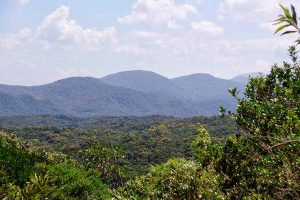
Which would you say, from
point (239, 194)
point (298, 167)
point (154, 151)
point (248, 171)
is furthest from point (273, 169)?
point (154, 151)

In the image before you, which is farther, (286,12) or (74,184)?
(74,184)

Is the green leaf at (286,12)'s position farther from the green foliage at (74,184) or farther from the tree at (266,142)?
the green foliage at (74,184)

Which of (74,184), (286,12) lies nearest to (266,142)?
(286,12)

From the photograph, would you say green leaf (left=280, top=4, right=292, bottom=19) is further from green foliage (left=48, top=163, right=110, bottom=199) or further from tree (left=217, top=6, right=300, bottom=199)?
green foliage (left=48, top=163, right=110, bottom=199)

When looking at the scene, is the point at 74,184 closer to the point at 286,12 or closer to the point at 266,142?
the point at 266,142

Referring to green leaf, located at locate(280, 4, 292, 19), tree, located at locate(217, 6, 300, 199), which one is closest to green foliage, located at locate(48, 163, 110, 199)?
tree, located at locate(217, 6, 300, 199)

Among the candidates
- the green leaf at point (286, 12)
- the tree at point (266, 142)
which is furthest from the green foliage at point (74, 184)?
the green leaf at point (286, 12)

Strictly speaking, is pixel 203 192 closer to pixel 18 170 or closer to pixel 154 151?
pixel 18 170

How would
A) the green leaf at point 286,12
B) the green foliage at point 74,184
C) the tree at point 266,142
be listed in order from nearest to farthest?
the green leaf at point 286,12 → the tree at point 266,142 → the green foliage at point 74,184

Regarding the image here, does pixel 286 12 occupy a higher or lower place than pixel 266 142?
higher

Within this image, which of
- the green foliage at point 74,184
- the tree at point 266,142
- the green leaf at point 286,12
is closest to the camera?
the green leaf at point 286,12

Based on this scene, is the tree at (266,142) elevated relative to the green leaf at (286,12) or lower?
lower

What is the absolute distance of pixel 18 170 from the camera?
36.5 metres

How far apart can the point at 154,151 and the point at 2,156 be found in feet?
377
